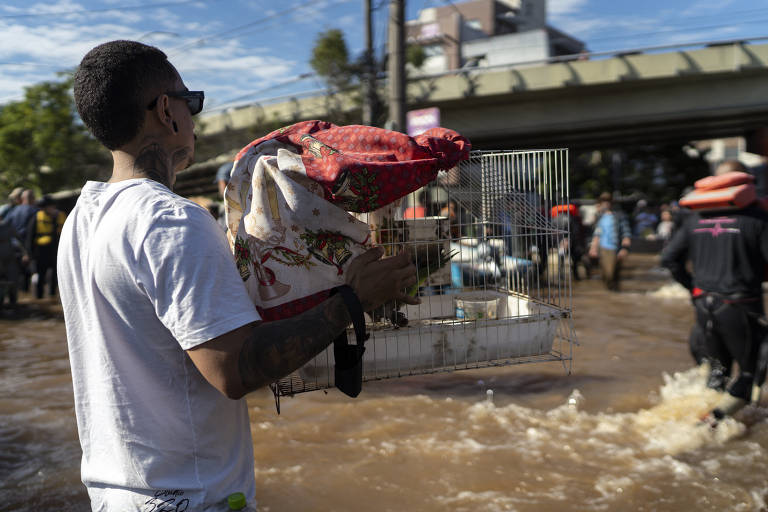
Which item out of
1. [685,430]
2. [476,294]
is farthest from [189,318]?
[685,430]

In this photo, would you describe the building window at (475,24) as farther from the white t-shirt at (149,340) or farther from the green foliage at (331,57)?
the white t-shirt at (149,340)

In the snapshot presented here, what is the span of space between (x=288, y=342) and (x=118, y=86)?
69 cm

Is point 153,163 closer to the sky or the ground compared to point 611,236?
closer to the sky

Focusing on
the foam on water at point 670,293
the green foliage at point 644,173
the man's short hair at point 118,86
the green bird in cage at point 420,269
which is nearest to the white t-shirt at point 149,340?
the man's short hair at point 118,86

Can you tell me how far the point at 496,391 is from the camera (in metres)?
5.84

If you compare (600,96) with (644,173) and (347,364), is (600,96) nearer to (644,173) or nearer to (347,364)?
(644,173)

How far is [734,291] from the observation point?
442cm

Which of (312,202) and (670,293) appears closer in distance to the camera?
(312,202)

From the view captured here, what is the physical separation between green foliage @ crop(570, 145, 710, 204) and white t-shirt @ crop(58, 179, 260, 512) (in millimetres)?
33720

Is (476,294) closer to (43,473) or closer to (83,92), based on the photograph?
(83,92)

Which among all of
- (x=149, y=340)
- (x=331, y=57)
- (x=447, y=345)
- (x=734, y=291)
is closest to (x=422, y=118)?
(x=734, y=291)

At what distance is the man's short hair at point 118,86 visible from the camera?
54.1 inches

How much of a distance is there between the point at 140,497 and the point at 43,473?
11.4 feet

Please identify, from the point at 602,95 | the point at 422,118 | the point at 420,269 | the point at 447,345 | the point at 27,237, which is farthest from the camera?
the point at 602,95
